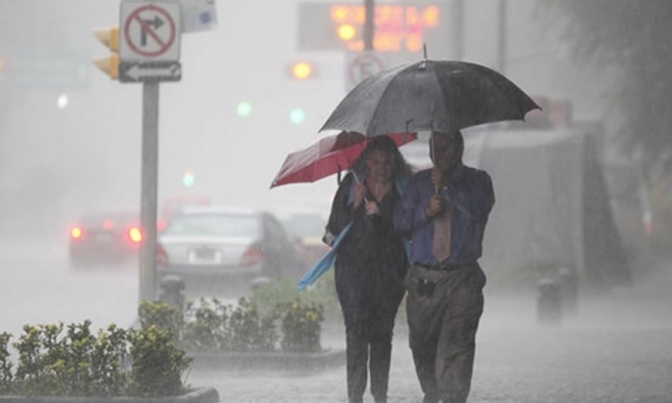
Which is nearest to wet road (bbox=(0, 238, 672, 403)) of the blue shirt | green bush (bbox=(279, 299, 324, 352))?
green bush (bbox=(279, 299, 324, 352))

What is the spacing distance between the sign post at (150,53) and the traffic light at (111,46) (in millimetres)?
853

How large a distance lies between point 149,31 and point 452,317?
741 cm

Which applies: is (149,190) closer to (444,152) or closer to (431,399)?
(431,399)

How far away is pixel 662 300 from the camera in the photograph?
3048cm

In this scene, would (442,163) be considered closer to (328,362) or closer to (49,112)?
(328,362)

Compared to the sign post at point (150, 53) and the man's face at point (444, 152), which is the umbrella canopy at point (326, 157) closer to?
the man's face at point (444, 152)

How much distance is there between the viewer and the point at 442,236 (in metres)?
10.6

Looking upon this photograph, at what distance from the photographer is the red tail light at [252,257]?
25.9 metres

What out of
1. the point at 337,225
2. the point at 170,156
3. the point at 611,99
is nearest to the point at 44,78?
the point at 611,99

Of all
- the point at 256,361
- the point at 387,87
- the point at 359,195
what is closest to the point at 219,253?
the point at 256,361

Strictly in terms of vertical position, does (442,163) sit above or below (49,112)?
below

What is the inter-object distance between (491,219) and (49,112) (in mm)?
57148

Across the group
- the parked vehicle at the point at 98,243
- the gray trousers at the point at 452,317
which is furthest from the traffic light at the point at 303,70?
the gray trousers at the point at 452,317

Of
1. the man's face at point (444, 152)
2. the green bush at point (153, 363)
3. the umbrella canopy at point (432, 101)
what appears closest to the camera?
the umbrella canopy at point (432, 101)
